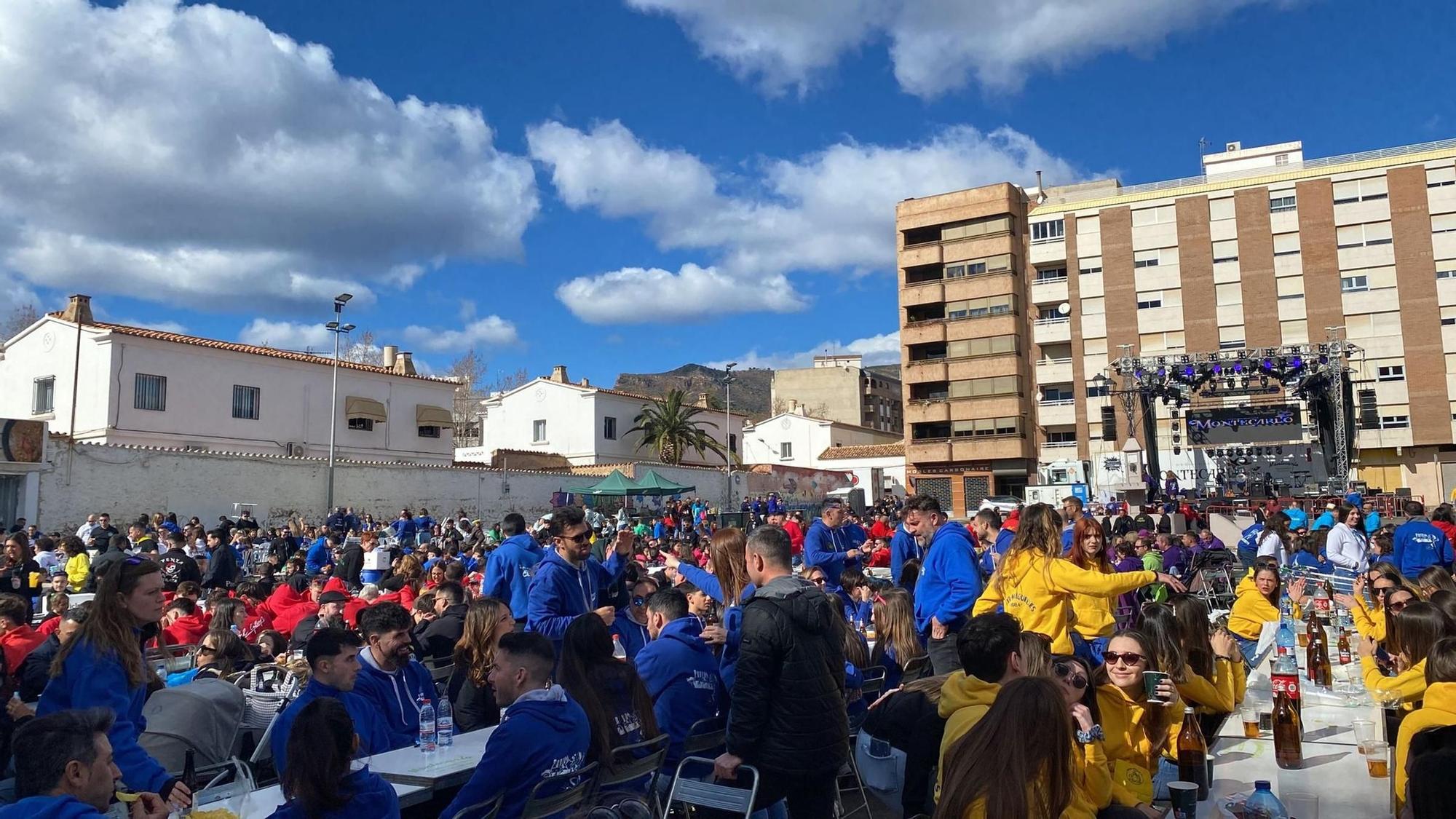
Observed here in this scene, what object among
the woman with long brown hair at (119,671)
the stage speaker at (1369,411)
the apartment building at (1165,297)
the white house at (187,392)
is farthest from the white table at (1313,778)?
the stage speaker at (1369,411)

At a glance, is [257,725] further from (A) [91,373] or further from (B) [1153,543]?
(A) [91,373]

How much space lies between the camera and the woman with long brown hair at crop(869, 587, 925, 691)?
6.64 m

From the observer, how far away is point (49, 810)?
2779 millimetres

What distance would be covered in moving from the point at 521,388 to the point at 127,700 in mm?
48027

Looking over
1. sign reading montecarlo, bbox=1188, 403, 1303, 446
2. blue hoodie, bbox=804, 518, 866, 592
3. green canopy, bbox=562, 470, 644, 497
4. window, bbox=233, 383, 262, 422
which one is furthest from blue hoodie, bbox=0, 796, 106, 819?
sign reading montecarlo, bbox=1188, 403, 1303, 446

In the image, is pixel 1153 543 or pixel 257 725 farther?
pixel 1153 543

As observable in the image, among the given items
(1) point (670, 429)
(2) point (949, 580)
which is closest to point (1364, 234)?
(1) point (670, 429)

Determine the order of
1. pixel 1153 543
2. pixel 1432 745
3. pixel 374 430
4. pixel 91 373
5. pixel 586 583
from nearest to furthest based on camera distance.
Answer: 1. pixel 1432 745
2. pixel 586 583
3. pixel 1153 543
4. pixel 91 373
5. pixel 374 430

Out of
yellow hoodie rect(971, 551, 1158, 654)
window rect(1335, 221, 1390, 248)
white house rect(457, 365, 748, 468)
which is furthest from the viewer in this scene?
white house rect(457, 365, 748, 468)

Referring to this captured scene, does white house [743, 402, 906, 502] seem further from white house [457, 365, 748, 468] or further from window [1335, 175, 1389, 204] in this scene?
window [1335, 175, 1389, 204]

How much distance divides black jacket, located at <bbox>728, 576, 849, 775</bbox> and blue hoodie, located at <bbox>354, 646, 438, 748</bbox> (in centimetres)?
210

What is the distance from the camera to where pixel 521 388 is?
5112cm

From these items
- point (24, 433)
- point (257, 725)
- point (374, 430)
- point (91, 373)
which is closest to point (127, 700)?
point (257, 725)

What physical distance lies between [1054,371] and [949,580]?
46308 mm
